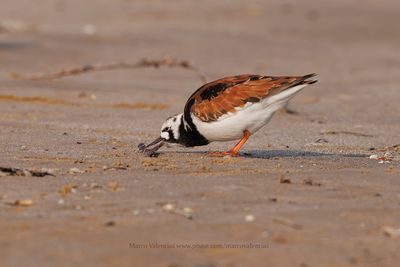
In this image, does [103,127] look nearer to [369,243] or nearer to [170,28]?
[369,243]

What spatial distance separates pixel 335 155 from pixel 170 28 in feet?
32.9

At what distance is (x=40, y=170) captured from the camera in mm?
6141

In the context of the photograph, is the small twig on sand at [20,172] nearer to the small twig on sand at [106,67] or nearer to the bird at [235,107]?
the bird at [235,107]

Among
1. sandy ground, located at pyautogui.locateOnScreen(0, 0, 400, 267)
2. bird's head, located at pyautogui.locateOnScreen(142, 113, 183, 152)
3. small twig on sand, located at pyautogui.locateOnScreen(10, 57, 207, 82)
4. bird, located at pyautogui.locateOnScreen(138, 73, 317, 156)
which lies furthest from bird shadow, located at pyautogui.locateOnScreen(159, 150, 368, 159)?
small twig on sand, located at pyautogui.locateOnScreen(10, 57, 207, 82)

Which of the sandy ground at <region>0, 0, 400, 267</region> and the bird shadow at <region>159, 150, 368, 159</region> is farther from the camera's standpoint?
the bird shadow at <region>159, 150, 368, 159</region>

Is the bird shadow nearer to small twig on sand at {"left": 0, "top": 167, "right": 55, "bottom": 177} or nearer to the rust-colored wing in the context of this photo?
the rust-colored wing

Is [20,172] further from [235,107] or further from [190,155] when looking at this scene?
[235,107]

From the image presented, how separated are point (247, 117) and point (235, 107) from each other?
12 cm

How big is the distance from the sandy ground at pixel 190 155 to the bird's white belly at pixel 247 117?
0.76ft

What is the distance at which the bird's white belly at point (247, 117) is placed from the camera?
7078 millimetres

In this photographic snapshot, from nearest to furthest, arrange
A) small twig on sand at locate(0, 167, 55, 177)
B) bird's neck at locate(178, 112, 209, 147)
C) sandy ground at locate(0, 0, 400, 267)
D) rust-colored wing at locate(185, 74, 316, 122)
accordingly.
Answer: sandy ground at locate(0, 0, 400, 267)
small twig on sand at locate(0, 167, 55, 177)
rust-colored wing at locate(185, 74, 316, 122)
bird's neck at locate(178, 112, 209, 147)

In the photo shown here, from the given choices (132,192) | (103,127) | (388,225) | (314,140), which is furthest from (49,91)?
(388,225)

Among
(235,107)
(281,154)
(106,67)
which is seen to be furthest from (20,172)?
(106,67)

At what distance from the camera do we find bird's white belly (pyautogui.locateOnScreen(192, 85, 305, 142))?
7.08 meters
